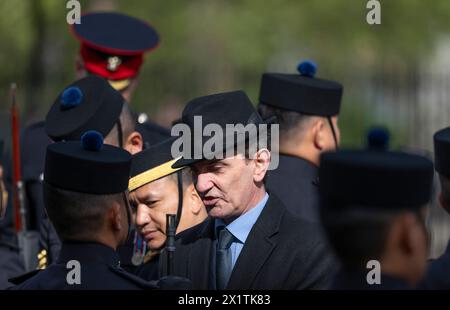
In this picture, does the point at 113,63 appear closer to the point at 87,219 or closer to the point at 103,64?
the point at 103,64

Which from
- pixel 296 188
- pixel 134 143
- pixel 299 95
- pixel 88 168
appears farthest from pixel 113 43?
pixel 88 168

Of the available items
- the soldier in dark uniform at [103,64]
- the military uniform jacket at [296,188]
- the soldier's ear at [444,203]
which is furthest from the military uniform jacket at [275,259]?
the soldier in dark uniform at [103,64]

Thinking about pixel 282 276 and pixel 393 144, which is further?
pixel 393 144

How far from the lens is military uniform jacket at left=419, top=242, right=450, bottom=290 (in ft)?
15.5

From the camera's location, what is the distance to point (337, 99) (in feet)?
23.2

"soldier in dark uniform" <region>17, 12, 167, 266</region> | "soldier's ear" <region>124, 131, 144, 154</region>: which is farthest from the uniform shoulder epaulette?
"soldier in dark uniform" <region>17, 12, 167, 266</region>

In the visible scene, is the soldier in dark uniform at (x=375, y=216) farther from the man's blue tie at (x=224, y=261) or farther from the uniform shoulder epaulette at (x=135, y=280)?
the man's blue tie at (x=224, y=261)

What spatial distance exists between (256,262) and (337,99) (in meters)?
1.91

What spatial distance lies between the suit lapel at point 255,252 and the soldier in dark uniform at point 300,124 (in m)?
1.20

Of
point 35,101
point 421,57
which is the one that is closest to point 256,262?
point 35,101

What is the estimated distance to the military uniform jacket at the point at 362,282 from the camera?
13.2 ft

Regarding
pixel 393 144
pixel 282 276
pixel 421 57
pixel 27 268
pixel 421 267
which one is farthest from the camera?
pixel 421 57

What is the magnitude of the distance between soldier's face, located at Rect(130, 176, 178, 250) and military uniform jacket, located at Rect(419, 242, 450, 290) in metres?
1.54
